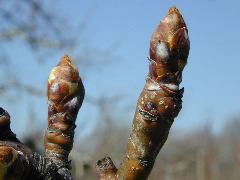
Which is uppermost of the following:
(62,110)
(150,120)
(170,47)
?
(62,110)

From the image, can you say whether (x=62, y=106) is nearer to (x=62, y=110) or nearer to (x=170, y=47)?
(x=62, y=110)

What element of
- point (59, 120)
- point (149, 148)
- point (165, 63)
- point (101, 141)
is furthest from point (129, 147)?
point (101, 141)

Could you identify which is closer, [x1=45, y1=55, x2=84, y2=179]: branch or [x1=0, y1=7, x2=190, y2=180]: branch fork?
[x1=0, y1=7, x2=190, y2=180]: branch fork

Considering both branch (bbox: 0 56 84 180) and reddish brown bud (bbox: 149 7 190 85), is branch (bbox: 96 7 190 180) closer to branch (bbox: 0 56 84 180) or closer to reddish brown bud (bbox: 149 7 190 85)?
reddish brown bud (bbox: 149 7 190 85)

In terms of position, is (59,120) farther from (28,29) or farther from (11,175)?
(28,29)

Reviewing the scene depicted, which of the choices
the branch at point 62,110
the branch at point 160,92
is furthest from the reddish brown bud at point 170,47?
the branch at point 62,110

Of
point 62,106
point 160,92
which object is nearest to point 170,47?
point 160,92

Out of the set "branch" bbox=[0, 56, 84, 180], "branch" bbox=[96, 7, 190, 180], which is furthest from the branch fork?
"branch" bbox=[0, 56, 84, 180]

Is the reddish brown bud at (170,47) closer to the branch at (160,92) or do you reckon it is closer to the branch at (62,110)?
the branch at (160,92)
